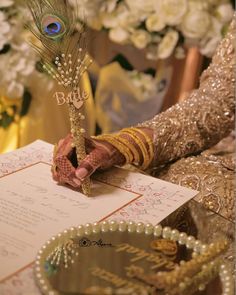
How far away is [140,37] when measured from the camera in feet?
4.22

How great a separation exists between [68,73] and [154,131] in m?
0.25

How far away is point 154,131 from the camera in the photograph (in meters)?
0.81

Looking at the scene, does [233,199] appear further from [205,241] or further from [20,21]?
[20,21]

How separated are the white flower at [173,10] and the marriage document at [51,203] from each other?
2.03 ft

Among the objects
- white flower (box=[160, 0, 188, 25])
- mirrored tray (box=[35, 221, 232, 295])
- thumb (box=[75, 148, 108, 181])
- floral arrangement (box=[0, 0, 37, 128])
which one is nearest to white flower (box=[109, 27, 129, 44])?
white flower (box=[160, 0, 188, 25])

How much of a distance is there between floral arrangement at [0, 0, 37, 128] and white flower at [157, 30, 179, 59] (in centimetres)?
35

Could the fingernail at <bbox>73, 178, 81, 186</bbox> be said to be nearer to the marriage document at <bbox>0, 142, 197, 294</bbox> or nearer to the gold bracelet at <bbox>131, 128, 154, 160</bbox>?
the marriage document at <bbox>0, 142, 197, 294</bbox>

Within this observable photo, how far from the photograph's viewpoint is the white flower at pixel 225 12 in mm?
1244

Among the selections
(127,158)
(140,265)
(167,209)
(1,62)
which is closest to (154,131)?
(127,158)

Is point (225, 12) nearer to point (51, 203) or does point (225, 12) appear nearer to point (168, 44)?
point (168, 44)

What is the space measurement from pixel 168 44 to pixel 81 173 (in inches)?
29.5

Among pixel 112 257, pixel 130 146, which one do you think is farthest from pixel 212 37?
pixel 112 257

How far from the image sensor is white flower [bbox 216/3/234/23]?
124 cm

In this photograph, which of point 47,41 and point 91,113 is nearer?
point 47,41
